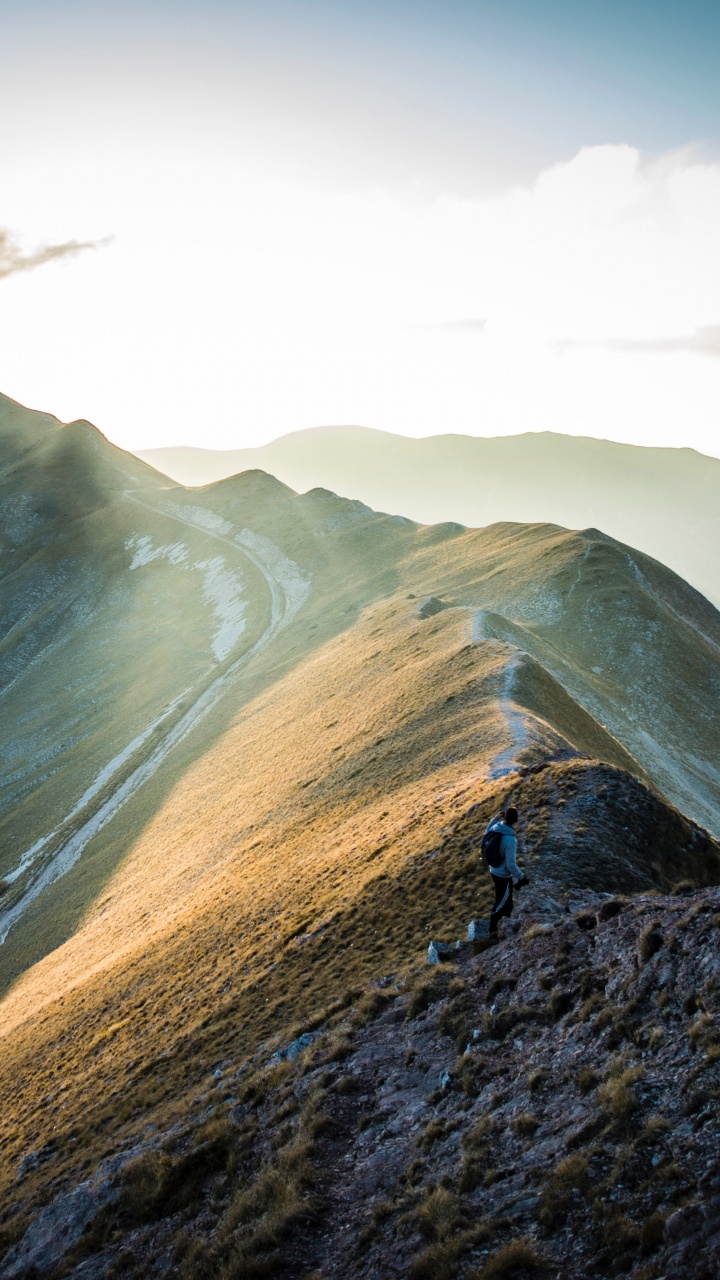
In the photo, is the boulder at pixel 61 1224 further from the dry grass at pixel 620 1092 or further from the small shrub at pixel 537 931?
the dry grass at pixel 620 1092

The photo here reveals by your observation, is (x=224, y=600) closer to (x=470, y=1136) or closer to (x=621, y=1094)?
(x=470, y=1136)

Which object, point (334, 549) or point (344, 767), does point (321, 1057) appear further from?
point (334, 549)

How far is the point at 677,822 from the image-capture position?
2203cm

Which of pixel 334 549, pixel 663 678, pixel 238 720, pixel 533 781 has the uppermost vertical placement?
pixel 334 549

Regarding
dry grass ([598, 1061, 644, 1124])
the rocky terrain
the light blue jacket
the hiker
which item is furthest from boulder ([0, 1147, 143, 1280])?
dry grass ([598, 1061, 644, 1124])

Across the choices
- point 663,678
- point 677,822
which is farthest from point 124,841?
point 663,678

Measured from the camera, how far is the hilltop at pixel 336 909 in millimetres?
11695

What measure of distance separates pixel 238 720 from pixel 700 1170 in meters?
55.8

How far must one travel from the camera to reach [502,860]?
15562mm

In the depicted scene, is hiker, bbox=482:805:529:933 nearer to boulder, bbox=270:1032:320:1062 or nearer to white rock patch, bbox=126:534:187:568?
boulder, bbox=270:1032:320:1062

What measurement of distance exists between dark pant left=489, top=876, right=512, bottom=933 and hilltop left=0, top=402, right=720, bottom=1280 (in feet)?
1.93

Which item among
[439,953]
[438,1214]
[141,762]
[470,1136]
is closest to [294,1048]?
[439,953]

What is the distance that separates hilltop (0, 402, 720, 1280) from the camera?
11.7 meters

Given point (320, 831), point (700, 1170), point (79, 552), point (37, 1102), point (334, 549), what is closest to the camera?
point (700, 1170)
